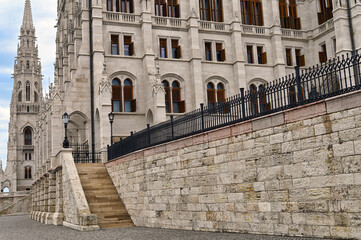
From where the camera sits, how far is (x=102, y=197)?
20.7 meters

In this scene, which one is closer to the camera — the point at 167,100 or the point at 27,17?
the point at 167,100

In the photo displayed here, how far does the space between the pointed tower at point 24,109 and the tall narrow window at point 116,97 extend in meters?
64.8

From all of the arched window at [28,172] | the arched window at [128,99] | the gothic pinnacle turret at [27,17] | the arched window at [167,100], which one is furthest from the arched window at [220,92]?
the gothic pinnacle turret at [27,17]

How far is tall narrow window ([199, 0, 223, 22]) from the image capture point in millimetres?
34875

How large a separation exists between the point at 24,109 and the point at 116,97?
7097cm

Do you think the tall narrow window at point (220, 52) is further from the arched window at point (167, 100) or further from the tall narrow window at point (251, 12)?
the arched window at point (167, 100)

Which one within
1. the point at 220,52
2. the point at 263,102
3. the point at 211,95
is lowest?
the point at 263,102

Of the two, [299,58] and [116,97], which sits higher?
[299,58]

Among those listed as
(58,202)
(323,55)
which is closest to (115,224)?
(58,202)

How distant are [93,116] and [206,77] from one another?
9.50 meters

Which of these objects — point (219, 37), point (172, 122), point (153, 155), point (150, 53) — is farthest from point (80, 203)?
point (219, 37)

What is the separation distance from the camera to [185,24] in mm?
33750

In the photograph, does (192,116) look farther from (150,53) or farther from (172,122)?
(150,53)

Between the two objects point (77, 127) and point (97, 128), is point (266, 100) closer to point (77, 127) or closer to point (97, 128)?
point (97, 128)
